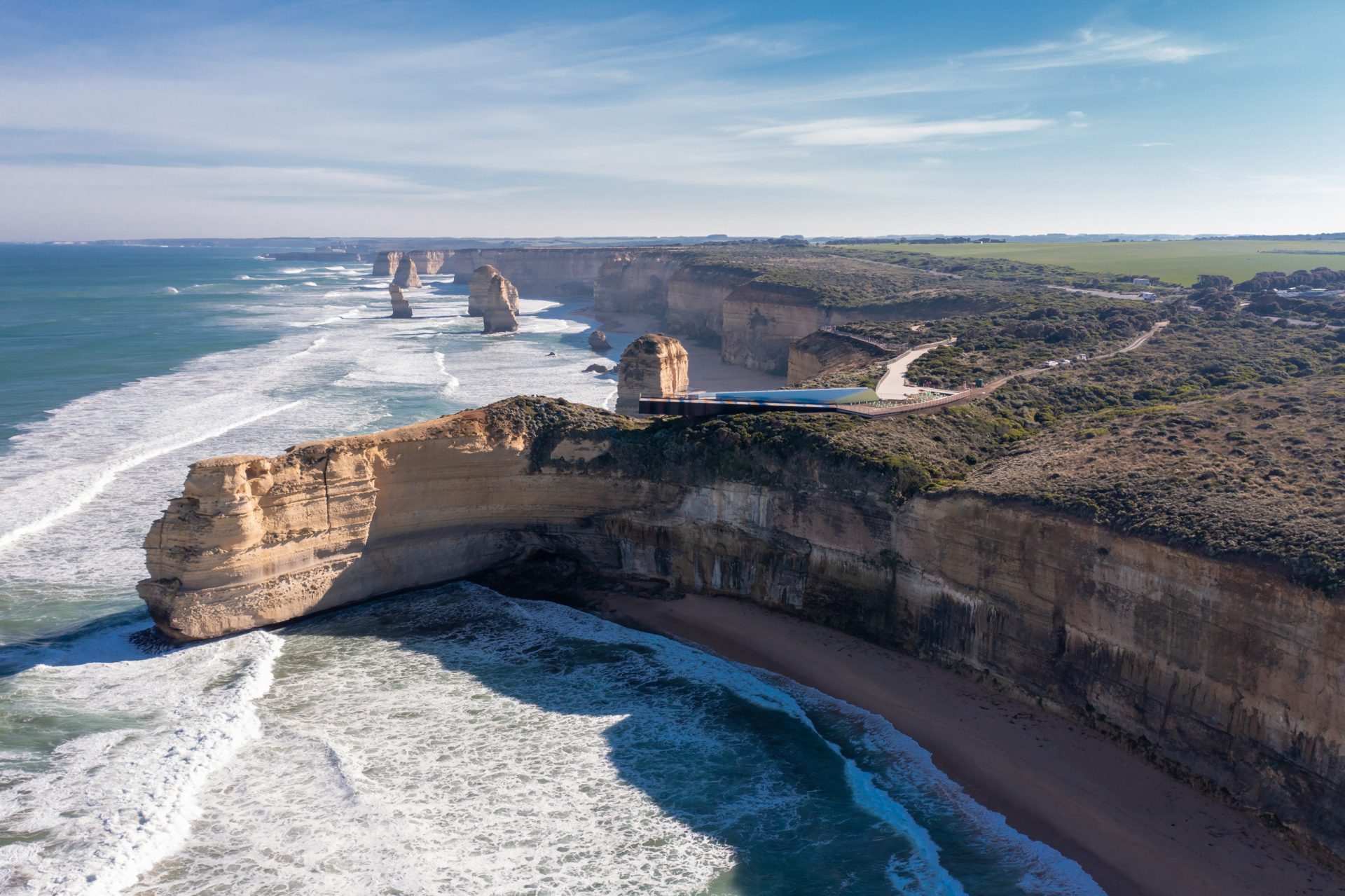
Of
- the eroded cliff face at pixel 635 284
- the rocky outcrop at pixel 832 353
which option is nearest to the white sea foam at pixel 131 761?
the rocky outcrop at pixel 832 353

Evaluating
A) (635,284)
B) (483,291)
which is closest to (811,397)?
(483,291)

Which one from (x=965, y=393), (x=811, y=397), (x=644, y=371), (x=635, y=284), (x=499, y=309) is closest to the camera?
(x=811, y=397)

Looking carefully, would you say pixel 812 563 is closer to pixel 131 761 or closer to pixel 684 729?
pixel 684 729

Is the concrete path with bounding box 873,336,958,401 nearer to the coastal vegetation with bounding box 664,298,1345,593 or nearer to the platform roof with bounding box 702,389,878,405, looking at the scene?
the coastal vegetation with bounding box 664,298,1345,593

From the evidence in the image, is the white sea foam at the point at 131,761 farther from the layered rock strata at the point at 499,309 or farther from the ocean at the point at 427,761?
the layered rock strata at the point at 499,309

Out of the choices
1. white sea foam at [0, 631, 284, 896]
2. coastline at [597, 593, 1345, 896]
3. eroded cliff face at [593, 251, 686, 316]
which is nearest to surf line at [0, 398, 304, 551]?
white sea foam at [0, 631, 284, 896]

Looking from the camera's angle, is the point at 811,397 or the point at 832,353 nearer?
the point at 811,397

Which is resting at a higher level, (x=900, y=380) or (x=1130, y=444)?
(x=900, y=380)

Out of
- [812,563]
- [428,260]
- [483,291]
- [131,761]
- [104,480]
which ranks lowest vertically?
[131,761]
